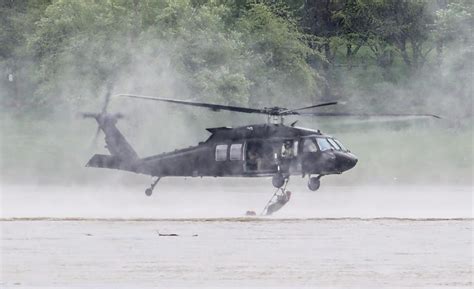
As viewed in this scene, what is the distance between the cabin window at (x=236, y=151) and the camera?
125 feet

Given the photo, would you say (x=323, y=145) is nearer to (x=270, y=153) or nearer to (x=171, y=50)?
(x=270, y=153)

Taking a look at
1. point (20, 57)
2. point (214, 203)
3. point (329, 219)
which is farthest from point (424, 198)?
point (20, 57)

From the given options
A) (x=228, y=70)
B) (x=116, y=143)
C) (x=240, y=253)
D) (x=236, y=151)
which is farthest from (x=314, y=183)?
(x=228, y=70)

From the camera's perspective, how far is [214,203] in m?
42.0

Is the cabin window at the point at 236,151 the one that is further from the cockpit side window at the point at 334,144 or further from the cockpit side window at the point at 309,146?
the cockpit side window at the point at 334,144

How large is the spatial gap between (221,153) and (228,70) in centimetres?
1421

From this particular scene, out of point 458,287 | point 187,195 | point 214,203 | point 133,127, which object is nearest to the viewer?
point 458,287

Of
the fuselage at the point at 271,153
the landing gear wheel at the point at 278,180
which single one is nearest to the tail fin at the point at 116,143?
the fuselage at the point at 271,153

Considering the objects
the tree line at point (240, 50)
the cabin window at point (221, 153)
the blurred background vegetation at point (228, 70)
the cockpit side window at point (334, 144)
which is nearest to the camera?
the cockpit side window at point (334, 144)

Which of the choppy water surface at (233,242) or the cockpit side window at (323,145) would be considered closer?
the choppy water surface at (233,242)

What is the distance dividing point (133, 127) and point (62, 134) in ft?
12.2

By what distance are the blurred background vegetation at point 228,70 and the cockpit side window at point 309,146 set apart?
11978 millimetres

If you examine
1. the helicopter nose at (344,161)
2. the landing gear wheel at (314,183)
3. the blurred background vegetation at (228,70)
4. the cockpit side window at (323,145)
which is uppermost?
the blurred background vegetation at (228,70)

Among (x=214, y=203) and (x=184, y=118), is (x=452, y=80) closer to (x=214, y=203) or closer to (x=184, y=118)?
(x=184, y=118)
